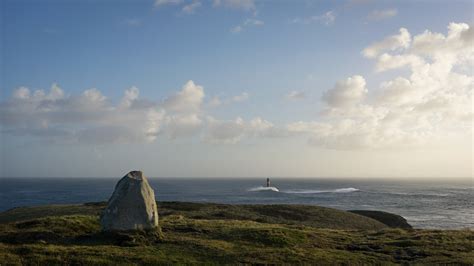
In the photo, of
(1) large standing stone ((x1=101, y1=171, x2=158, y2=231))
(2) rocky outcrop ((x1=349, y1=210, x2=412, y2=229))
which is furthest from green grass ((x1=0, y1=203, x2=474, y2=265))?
(2) rocky outcrop ((x1=349, y1=210, x2=412, y2=229))

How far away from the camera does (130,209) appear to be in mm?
31859

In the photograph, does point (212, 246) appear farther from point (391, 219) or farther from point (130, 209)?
point (391, 219)

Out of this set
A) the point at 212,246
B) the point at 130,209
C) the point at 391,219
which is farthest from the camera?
the point at 391,219

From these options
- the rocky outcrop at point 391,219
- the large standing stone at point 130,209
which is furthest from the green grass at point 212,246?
the rocky outcrop at point 391,219

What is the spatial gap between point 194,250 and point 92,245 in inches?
270

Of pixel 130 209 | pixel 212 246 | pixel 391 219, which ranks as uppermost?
pixel 130 209

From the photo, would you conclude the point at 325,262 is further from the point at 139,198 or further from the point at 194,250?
the point at 139,198

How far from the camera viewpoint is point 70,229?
3472 centimetres

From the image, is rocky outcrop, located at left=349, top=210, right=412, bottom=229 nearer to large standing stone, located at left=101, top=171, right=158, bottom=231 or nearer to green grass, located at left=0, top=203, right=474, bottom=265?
green grass, located at left=0, top=203, right=474, bottom=265

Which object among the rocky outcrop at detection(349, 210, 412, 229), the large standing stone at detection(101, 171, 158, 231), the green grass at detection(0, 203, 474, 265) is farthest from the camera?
the rocky outcrop at detection(349, 210, 412, 229)

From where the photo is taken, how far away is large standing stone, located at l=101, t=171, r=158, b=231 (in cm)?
3152

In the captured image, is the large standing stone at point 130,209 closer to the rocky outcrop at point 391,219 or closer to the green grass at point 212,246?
the green grass at point 212,246

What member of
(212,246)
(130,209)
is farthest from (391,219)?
(130,209)

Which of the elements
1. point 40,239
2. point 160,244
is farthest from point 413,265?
point 40,239
